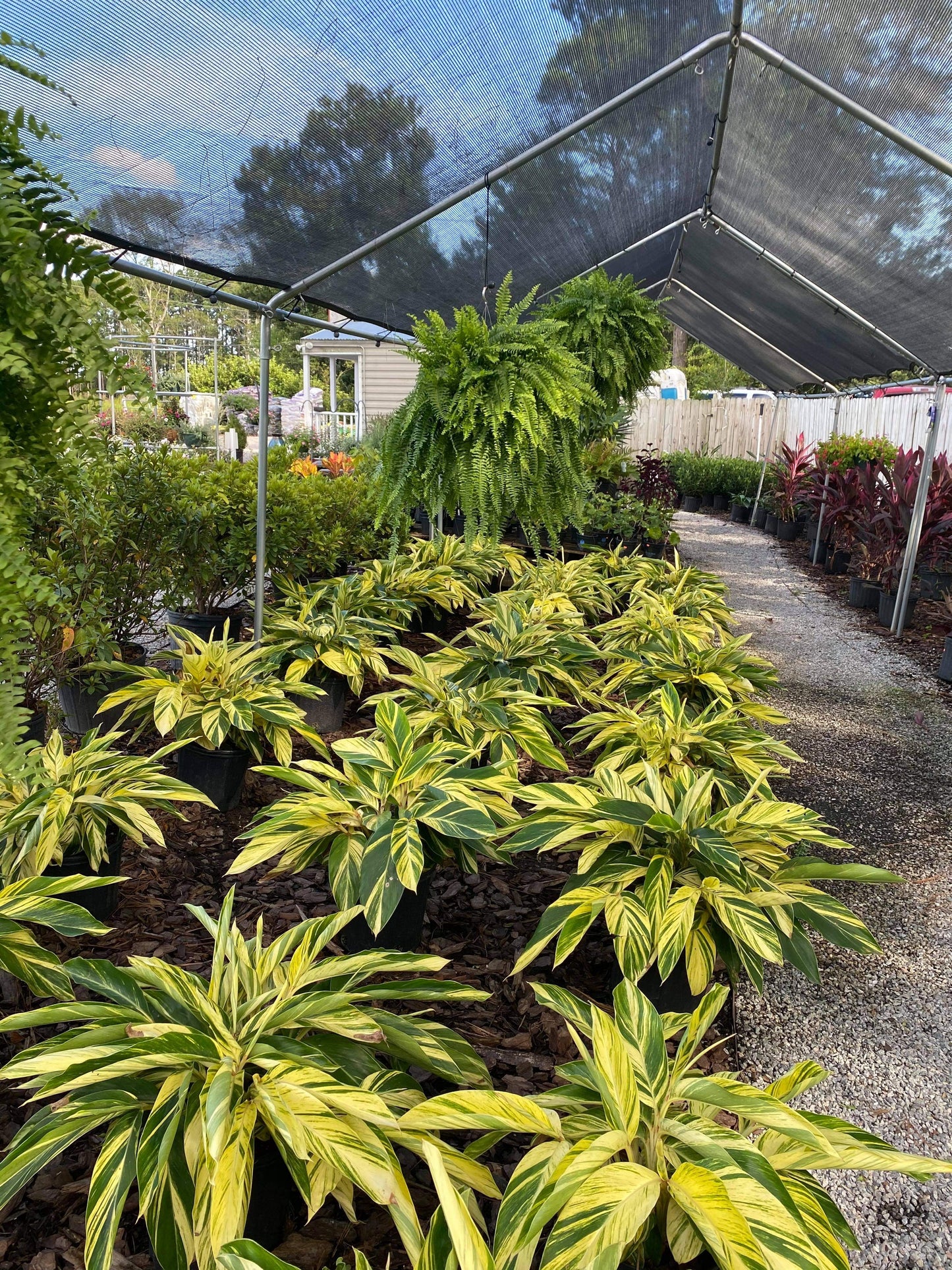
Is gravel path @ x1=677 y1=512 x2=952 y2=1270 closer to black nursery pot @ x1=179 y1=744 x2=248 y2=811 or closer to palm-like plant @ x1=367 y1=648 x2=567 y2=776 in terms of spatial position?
palm-like plant @ x1=367 y1=648 x2=567 y2=776

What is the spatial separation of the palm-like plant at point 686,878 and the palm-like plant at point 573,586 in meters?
2.51

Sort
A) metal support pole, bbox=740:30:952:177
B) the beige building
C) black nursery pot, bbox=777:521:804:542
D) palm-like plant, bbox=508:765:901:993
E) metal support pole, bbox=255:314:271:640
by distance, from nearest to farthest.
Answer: palm-like plant, bbox=508:765:901:993, metal support pole, bbox=740:30:952:177, metal support pole, bbox=255:314:271:640, black nursery pot, bbox=777:521:804:542, the beige building

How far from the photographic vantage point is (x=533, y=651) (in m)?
3.74

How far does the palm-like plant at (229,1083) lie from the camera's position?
122cm

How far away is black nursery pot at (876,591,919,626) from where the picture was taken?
695 centimetres

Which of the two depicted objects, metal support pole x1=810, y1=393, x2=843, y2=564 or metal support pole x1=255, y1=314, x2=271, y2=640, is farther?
metal support pole x1=810, y1=393, x2=843, y2=564

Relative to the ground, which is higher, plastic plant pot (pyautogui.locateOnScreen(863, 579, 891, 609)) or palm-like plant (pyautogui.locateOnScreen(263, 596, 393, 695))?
palm-like plant (pyautogui.locateOnScreen(263, 596, 393, 695))

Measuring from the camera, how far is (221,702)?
2965 mm

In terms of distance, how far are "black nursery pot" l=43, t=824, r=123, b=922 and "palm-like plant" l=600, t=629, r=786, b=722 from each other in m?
2.05

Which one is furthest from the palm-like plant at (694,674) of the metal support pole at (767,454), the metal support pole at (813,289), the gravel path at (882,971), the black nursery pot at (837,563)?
the metal support pole at (767,454)

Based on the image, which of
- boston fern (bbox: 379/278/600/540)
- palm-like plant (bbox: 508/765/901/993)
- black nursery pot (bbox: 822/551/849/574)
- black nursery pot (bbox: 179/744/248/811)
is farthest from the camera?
black nursery pot (bbox: 822/551/849/574)

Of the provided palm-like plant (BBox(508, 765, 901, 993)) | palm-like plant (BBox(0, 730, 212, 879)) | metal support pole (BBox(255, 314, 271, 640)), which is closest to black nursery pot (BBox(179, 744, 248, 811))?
palm-like plant (BBox(0, 730, 212, 879))

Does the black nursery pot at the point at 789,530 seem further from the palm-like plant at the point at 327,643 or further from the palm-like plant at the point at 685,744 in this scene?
the palm-like plant at the point at 685,744

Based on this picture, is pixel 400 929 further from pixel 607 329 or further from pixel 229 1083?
pixel 607 329
